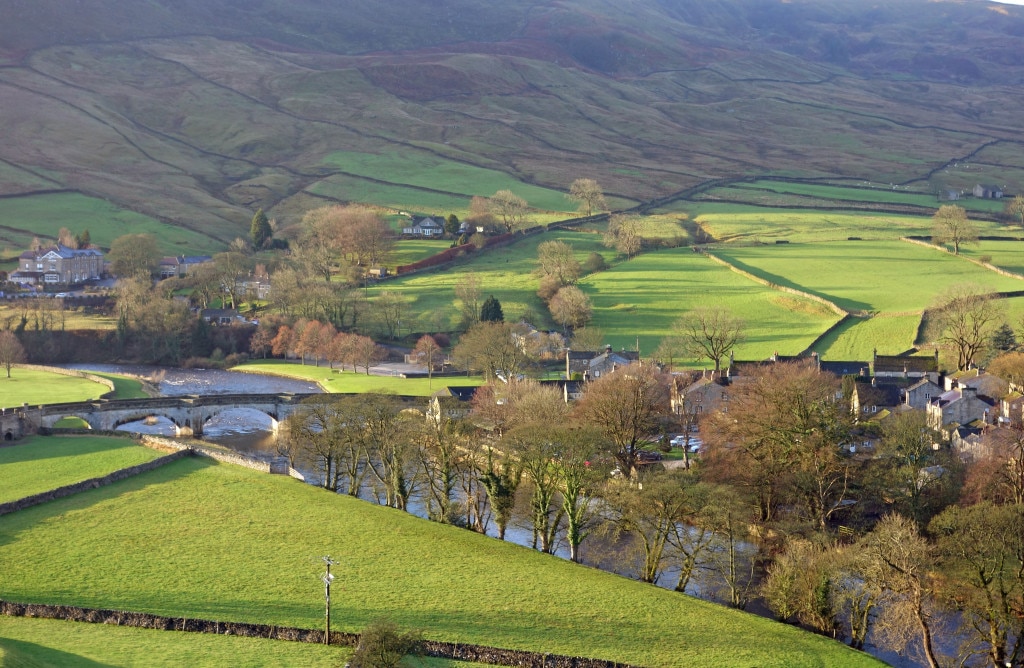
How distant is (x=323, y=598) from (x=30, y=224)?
473 feet

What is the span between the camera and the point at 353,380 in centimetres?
11038

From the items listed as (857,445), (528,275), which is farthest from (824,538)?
(528,275)

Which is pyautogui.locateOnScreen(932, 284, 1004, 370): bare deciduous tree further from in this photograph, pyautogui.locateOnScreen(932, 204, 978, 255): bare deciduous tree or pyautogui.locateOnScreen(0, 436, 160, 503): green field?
pyautogui.locateOnScreen(0, 436, 160, 503): green field

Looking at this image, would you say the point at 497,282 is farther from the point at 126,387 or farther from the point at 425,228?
the point at 126,387

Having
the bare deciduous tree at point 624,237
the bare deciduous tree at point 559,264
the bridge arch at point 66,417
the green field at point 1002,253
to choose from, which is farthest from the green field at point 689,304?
the bridge arch at point 66,417

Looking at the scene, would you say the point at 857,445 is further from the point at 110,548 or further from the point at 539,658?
the point at 110,548

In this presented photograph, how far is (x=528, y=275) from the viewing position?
474 ft

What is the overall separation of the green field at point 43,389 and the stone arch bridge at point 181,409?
510cm

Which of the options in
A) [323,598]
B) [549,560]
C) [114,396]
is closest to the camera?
[323,598]

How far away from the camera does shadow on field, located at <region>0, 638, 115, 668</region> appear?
38.8 m

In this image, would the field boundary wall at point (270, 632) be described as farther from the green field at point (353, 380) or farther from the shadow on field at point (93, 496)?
the green field at point (353, 380)

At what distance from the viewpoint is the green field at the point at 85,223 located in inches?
6757

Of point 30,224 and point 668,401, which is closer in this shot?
point 668,401

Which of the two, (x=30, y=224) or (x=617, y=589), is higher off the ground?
(x=30, y=224)
